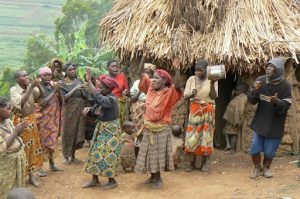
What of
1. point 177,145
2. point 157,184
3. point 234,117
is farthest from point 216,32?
point 157,184

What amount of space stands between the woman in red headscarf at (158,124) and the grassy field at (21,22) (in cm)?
5232

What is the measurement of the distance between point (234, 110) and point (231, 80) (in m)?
1.28

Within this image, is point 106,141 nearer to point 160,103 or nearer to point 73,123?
point 160,103

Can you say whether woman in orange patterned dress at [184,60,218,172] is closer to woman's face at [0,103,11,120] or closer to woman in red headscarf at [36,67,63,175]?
woman in red headscarf at [36,67,63,175]

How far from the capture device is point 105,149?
5645 mm

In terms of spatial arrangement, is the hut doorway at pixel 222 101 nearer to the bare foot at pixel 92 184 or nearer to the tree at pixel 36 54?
the bare foot at pixel 92 184

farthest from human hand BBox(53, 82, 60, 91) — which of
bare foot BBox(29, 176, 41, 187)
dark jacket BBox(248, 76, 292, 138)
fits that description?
dark jacket BBox(248, 76, 292, 138)

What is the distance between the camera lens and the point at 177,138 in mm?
7113

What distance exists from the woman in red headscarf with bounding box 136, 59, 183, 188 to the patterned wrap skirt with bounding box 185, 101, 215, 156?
82 centimetres

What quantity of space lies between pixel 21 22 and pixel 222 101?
258 feet

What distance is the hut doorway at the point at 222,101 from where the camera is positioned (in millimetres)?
8555

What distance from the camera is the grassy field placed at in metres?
64.1

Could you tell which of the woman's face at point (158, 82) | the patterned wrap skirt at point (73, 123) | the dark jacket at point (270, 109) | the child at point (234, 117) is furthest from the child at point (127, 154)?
the child at point (234, 117)

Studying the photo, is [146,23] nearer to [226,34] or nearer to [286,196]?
[226,34]
